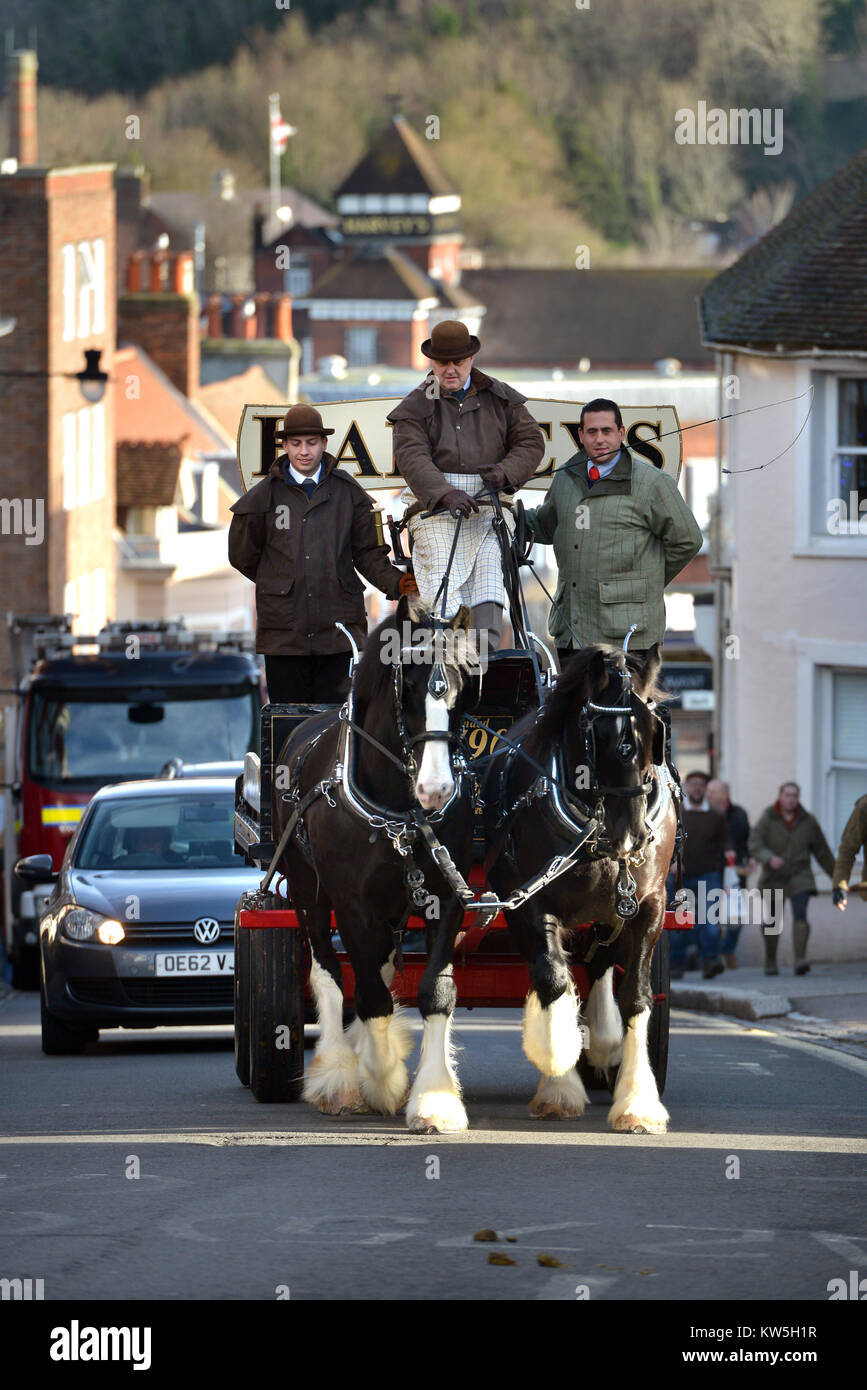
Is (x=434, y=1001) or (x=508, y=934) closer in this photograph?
(x=434, y=1001)

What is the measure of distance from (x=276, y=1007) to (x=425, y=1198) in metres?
2.98

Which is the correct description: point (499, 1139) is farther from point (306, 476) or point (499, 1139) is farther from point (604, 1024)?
point (306, 476)

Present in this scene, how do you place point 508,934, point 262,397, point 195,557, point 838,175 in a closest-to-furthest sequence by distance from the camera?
point 508,934 < point 838,175 < point 195,557 < point 262,397

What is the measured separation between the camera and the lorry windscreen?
73.5ft

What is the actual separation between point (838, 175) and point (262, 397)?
4313 cm

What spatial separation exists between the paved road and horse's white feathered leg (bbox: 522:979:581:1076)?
0.32 metres

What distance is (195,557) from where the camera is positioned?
190ft

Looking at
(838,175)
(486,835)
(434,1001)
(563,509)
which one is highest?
(838,175)

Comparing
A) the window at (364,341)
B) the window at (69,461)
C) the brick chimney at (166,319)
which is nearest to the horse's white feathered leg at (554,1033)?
the window at (69,461)

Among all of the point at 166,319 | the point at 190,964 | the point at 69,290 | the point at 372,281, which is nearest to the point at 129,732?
the point at 190,964

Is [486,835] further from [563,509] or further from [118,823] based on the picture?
[118,823]

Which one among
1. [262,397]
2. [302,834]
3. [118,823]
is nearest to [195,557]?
[262,397]

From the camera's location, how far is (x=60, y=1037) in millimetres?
15734

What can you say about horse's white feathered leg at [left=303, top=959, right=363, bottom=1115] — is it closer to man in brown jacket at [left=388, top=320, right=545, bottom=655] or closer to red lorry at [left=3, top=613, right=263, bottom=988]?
man in brown jacket at [left=388, top=320, right=545, bottom=655]
